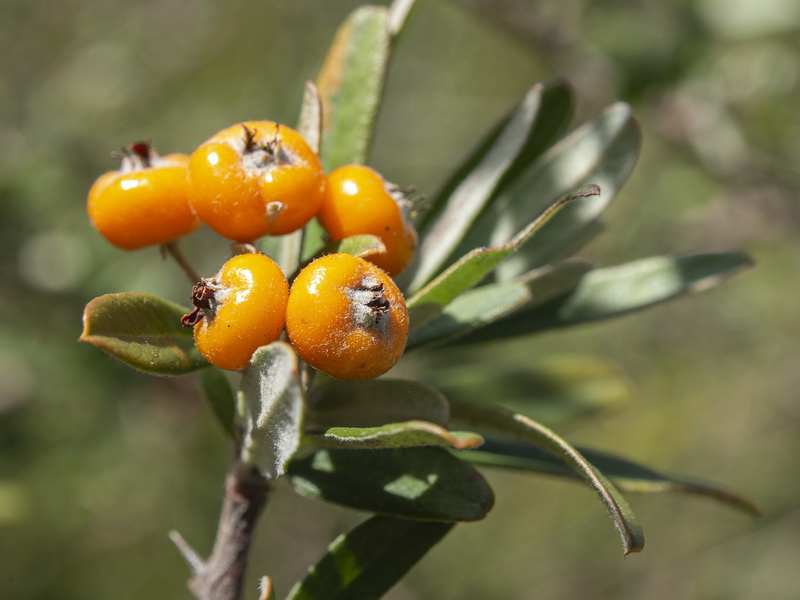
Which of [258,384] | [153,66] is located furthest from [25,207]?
[258,384]

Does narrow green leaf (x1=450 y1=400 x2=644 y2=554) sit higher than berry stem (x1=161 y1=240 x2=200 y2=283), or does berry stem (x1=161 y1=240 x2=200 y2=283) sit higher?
berry stem (x1=161 y1=240 x2=200 y2=283)

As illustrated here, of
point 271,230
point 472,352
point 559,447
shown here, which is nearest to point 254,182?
point 271,230

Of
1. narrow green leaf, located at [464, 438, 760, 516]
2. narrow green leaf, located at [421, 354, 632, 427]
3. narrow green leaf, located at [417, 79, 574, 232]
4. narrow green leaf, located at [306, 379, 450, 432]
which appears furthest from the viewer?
narrow green leaf, located at [421, 354, 632, 427]

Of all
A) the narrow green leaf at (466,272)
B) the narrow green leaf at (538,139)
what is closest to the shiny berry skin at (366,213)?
the narrow green leaf at (466,272)

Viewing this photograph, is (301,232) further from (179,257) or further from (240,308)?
(240,308)

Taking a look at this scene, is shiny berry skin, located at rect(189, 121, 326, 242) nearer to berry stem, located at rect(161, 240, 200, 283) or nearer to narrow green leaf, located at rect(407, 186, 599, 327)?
berry stem, located at rect(161, 240, 200, 283)

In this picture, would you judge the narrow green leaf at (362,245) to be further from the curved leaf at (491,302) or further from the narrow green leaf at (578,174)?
the narrow green leaf at (578,174)

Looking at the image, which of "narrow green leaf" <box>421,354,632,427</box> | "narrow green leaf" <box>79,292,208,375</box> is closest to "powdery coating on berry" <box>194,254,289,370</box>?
"narrow green leaf" <box>79,292,208,375</box>
